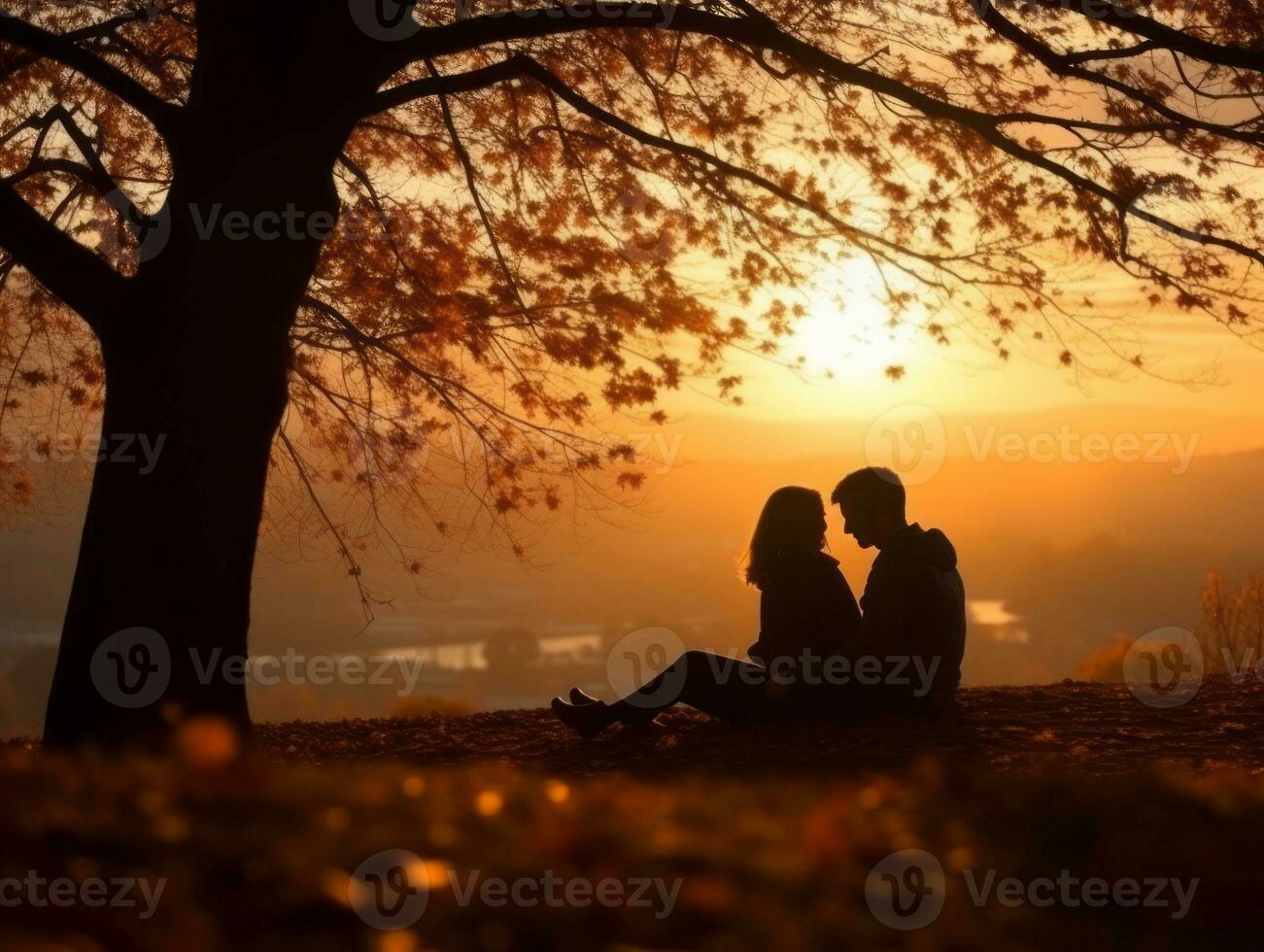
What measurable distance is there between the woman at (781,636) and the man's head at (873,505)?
0.36m

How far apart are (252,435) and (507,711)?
4.49 metres

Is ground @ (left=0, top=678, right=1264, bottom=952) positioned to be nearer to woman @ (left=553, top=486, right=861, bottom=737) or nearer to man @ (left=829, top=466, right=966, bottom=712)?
man @ (left=829, top=466, right=966, bottom=712)

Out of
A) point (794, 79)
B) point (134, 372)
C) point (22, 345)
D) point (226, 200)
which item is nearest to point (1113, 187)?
point (794, 79)

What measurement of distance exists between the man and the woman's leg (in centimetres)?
67

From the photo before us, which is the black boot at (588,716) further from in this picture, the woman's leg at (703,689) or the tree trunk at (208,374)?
the tree trunk at (208,374)

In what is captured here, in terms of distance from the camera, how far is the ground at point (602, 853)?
264cm

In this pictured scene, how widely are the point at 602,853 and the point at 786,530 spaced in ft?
16.9

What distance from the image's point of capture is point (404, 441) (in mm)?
12984

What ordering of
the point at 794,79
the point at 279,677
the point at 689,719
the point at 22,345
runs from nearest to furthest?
the point at 689,719
the point at 794,79
the point at 279,677
the point at 22,345

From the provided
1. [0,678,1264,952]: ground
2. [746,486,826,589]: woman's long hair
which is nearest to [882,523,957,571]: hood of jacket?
[746,486,826,589]: woman's long hair

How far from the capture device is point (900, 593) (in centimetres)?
759

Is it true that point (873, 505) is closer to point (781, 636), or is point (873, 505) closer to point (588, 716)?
point (781, 636)

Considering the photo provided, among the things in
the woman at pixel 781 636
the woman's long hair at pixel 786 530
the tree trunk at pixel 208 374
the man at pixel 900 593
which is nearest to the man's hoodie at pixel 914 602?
the man at pixel 900 593

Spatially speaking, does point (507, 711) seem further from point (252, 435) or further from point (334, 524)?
point (252, 435)
